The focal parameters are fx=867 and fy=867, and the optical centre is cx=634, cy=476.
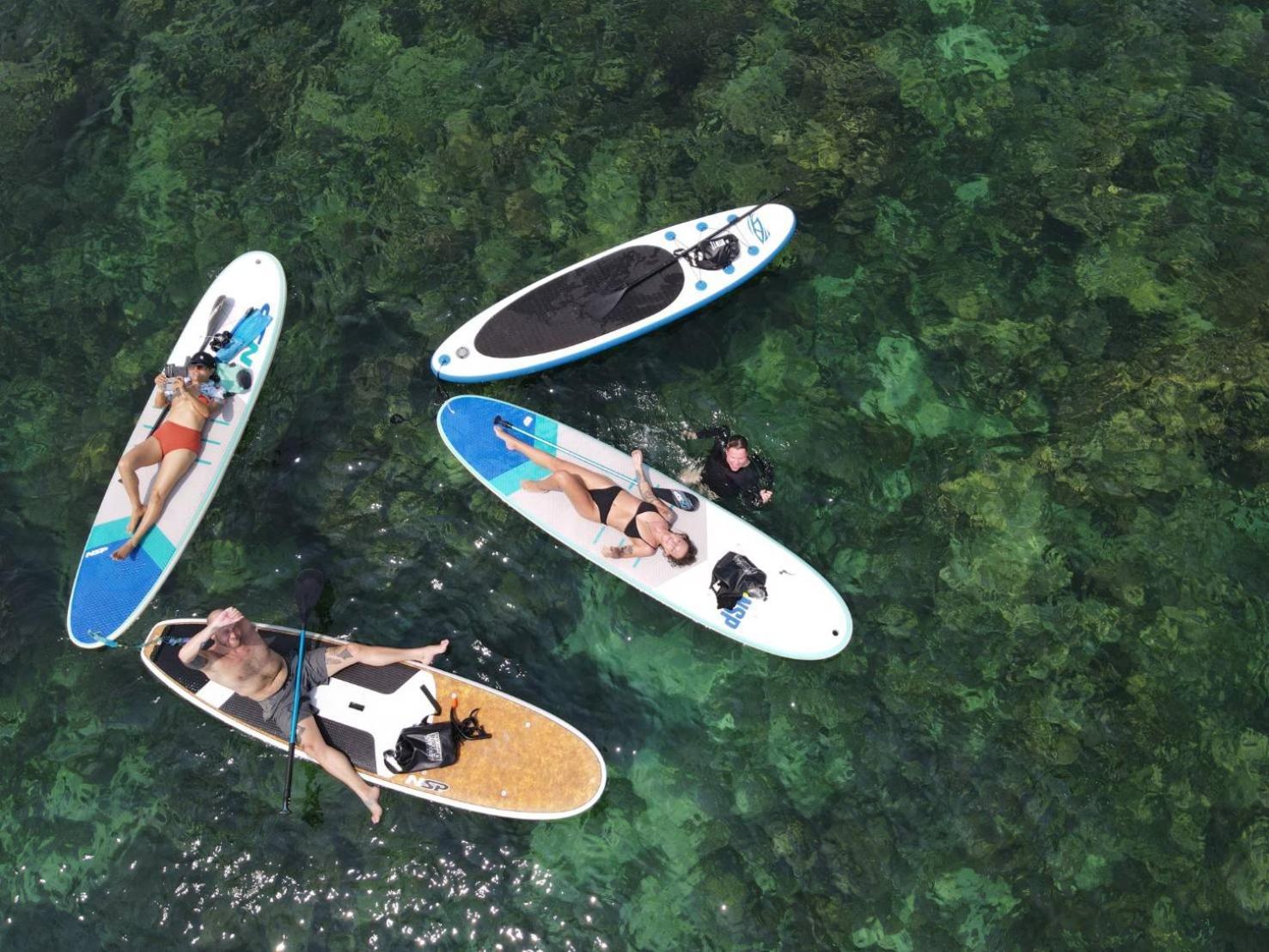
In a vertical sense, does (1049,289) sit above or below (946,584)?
above

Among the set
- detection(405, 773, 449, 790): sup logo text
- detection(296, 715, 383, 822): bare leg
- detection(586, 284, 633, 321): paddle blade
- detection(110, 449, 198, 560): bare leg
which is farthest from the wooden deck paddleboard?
detection(586, 284, 633, 321): paddle blade

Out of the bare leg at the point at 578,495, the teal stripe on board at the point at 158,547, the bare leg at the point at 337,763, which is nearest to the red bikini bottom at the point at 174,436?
A: the teal stripe on board at the point at 158,547

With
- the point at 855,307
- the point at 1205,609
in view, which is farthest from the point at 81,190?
the point at 1205,609

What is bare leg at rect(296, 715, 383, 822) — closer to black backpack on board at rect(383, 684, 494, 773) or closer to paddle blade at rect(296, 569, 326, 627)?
A: black backpack on board at rect(383, 684, 494, 773)

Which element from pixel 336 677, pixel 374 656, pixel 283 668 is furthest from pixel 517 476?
pixel 283 668

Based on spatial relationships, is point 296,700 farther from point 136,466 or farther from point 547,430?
point 547,430

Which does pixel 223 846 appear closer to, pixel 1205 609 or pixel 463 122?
pixel 463 122
